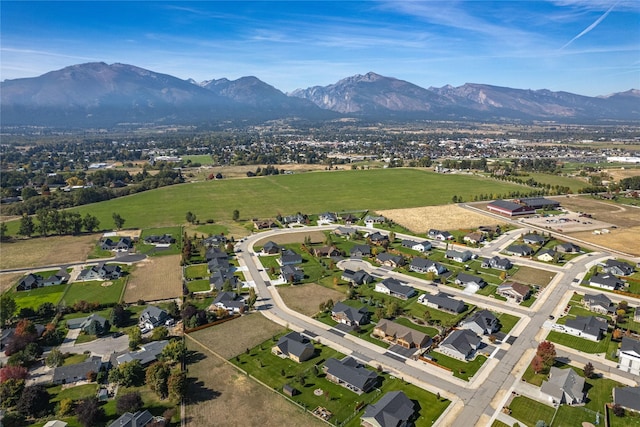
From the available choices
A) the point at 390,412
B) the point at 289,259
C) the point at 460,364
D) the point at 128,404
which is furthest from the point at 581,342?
the point at 128,404

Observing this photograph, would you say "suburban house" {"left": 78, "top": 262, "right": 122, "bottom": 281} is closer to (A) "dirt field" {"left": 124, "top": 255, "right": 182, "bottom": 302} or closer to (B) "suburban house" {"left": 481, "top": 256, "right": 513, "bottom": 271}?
(A) "dirt field" {"left": 124, "top": 255, "right": 182, "bottom": 302}

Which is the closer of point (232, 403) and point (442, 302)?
point (232, 403)

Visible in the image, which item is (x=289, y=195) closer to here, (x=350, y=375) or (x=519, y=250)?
(x=519, y=250)

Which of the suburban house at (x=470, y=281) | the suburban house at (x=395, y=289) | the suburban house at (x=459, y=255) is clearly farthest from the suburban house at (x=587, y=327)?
the suburban house at (x=459, y=255)

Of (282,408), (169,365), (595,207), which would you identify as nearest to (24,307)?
(169,365)

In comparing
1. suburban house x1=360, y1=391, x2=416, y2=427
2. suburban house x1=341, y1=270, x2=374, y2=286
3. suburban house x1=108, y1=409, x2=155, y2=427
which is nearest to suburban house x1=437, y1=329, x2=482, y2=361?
suburban house x1=360, y1=391, x2=416, y2=427

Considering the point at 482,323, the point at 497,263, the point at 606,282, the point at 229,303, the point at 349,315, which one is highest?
the point at 606,282

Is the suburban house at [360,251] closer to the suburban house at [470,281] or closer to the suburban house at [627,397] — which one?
the suburban house at [470,281]

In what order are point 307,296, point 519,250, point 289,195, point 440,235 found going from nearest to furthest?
point 307,296 → point 519,250 → point 440,235 → point 289,195

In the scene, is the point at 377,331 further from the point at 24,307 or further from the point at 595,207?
the point at 595,207
